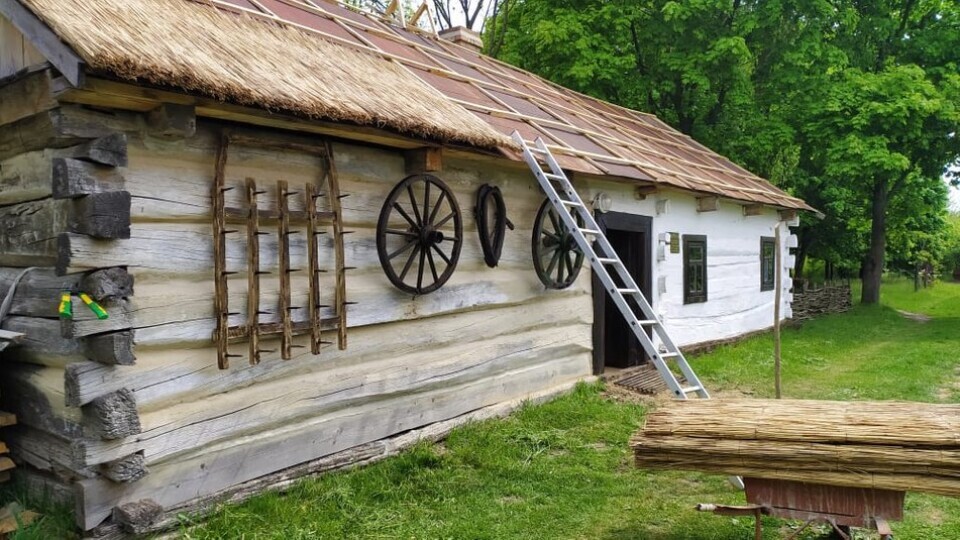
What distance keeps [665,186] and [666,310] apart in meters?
1.85

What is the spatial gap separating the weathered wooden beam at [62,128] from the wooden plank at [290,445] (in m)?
1.91

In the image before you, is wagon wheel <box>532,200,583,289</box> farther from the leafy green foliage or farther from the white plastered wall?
the leafy green foliage

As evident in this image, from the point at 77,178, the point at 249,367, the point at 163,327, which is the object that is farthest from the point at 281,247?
the point at 77,178

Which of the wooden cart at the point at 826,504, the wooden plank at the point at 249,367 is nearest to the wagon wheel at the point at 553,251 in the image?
the wooden plank at the point at 249,367

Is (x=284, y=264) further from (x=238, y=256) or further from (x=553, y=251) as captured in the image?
(x=553, y=251)

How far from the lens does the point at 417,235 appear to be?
574 cm

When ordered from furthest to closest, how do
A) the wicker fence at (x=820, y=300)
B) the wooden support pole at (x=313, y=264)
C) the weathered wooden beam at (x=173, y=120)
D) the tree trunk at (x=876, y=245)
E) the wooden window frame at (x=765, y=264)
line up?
the tree trunk at (x=876, y=245) → the wicker fence at (x=820, y=300) → the wooden window frame at (x=765, y=264) → the wooden support pole at (x=313, y=264) → the weathered wooden beam at (x=173, y=120)

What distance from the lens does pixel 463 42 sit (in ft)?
39.9

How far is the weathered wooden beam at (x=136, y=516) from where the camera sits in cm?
390

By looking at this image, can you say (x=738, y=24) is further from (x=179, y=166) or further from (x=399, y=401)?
(x=179, y=166)

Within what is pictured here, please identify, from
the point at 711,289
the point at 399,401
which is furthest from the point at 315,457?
the point at 711,289

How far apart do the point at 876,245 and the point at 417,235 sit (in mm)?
16080

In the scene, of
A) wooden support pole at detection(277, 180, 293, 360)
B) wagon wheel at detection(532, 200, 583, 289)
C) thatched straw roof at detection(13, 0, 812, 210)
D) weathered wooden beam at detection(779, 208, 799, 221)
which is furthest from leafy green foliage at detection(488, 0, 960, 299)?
wooden support pole at detection(277, 180, 293, 360)

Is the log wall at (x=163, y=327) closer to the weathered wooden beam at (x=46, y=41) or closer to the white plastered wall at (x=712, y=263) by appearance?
the weathered wooden beam at (x=46, y=41)
